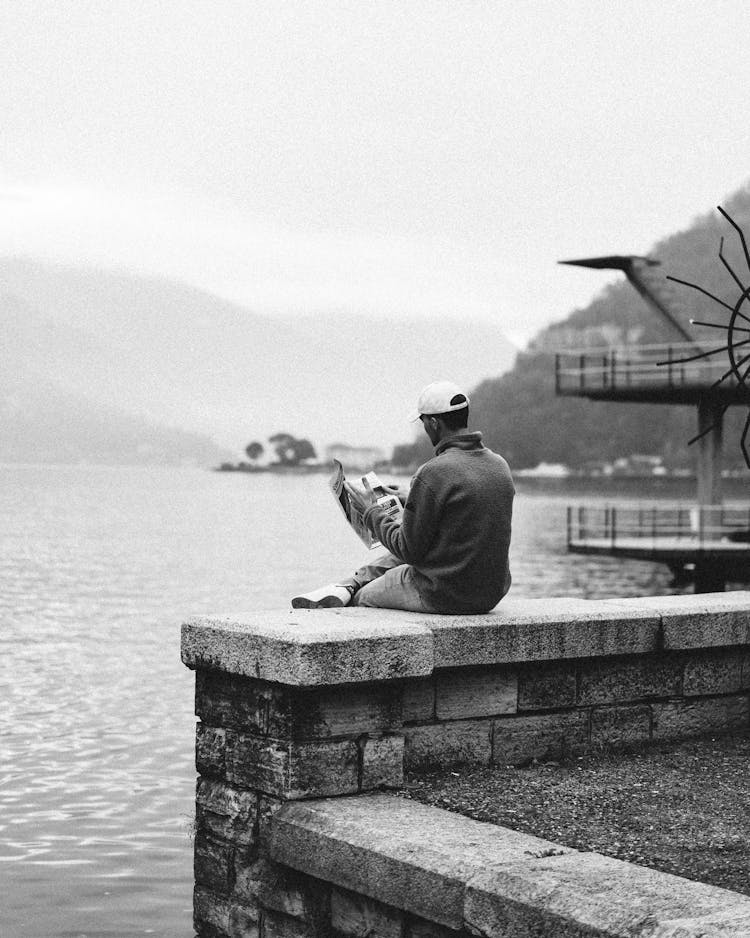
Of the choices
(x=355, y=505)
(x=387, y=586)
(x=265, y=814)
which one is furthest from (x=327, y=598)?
(x=265, y=814)

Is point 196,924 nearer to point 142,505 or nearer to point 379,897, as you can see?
point 379,897

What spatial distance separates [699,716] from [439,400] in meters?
2.53

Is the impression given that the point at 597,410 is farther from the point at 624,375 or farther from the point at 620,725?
the point at 620,725

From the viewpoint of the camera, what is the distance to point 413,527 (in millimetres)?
7465

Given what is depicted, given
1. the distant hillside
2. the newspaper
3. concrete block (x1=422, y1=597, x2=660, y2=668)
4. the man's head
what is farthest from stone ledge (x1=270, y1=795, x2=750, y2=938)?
the distant hillside

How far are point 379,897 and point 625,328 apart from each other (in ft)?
552

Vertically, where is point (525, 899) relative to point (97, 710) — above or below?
above

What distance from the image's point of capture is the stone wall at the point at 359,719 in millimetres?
6512

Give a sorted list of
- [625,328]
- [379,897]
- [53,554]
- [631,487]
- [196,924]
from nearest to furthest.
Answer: [379,897] < [196,924] < [53,554] < [631,487] < [625,328]

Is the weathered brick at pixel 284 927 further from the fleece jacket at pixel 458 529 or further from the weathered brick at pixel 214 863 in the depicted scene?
the fleece jacket at pixel 458 529

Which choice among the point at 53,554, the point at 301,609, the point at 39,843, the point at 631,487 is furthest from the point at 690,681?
the point at 631,487

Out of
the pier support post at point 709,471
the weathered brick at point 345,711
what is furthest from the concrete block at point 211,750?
the pier support post at point 709,471

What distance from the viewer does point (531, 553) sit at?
65.1 metres

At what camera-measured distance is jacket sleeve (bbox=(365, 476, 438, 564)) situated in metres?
7.43
